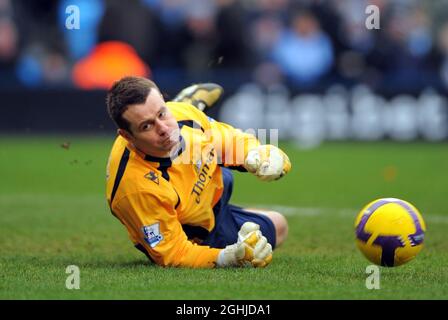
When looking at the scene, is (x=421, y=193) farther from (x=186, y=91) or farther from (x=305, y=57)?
(x=305, y=57)

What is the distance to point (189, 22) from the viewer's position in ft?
67.6

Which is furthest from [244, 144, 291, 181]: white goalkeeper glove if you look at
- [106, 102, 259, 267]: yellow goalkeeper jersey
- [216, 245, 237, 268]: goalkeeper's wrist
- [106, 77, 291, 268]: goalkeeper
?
[216, 245, 237, 268]: goalkeeper's wrist

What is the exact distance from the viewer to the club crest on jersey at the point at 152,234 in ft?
23.6

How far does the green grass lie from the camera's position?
21.2 feet

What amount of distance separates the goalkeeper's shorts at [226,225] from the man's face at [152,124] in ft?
2.80

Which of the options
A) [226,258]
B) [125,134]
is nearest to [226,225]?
[226,258]

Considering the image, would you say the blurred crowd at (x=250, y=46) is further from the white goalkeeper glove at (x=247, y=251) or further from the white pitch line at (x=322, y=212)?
the white goalkeeper glove at (x=247, y=251)

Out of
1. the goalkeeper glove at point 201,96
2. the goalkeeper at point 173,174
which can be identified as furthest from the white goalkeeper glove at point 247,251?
the goalkeeper glove at point 201,96

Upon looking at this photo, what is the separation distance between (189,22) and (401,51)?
4500mm

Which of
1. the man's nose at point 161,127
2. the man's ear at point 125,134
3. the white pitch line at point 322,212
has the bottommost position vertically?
the white pitch line at point 322,212

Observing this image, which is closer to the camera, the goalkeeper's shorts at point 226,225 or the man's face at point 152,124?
the man's face at point 152,124

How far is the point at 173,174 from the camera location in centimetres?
745

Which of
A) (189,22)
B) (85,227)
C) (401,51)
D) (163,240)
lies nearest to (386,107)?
(401,51)

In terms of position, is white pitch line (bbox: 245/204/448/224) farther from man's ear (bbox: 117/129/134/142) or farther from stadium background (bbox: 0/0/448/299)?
man's ear (bbox: 117/129/134/142)
